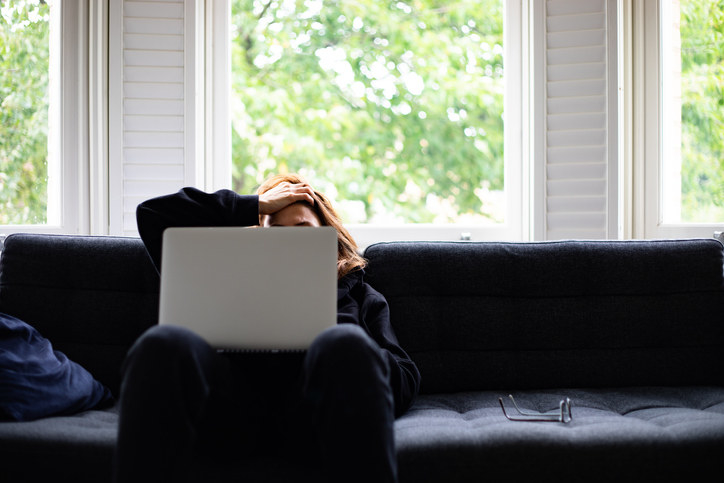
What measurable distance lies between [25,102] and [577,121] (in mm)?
2072

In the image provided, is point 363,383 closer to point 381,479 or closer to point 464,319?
point 381,479

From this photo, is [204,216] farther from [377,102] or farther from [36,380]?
[377,102]

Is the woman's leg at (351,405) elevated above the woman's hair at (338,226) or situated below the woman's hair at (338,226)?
below

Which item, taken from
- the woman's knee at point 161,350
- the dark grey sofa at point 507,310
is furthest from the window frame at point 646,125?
the woman's knee at point 161,350

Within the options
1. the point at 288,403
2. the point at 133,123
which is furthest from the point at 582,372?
the point at 133,123

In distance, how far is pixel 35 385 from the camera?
164 cm

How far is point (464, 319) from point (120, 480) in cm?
111

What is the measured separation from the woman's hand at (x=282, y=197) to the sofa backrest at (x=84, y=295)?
16.6 inches

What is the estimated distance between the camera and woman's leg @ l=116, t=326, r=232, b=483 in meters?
1.20

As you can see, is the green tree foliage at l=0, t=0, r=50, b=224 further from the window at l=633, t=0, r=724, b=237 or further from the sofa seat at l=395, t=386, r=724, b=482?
the window at l=633, t=0, r=724, b=237

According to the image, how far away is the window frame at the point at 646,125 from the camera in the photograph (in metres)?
2.63

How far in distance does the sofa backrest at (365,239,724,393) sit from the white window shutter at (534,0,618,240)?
50cm

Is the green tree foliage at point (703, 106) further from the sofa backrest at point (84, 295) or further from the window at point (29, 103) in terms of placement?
the window at point (29, 103)

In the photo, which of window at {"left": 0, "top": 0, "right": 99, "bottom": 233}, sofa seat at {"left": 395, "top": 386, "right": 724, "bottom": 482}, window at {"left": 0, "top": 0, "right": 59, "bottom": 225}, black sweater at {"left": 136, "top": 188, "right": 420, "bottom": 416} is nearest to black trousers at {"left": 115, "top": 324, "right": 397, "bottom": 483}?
sofa seat at {"left": 395, "top": 386, "right": 724, "bottom": 482}
